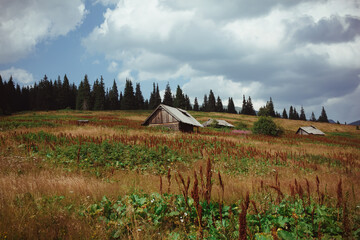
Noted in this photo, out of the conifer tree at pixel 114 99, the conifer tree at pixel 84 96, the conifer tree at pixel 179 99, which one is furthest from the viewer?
the conifer tree at pixel 114 99

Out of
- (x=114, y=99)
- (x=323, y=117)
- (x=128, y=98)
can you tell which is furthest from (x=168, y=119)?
(x=323, y=117)

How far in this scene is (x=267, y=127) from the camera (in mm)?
30359

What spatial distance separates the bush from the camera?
30.3 m

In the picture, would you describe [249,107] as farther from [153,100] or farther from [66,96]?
[66,96]

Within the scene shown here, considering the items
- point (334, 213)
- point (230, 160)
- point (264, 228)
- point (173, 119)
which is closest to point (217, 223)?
point (264, 228)

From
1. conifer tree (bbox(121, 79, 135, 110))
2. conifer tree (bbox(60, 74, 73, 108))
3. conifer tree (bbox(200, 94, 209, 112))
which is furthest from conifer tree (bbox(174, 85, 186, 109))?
conifer tree (bbox(60, 74, 73, 108))

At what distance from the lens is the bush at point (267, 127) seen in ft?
99.5

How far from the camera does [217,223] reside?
8.58ft

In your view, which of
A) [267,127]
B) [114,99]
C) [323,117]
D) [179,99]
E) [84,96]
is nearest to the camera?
[267,127]

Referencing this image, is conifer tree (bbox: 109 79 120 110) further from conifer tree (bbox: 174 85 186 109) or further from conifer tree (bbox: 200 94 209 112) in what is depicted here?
conifer tree (bbox: 200 94 209 112)

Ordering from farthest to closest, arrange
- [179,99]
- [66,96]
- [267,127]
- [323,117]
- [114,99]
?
[323,117], [114,99], [179,99], [66,96], [267,127]

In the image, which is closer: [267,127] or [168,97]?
[267,127]

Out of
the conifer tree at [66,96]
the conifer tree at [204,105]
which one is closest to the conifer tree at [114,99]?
the conifer tree at [66,96]

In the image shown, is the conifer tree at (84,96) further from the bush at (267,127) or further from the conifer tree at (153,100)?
the bush at (267,127)
